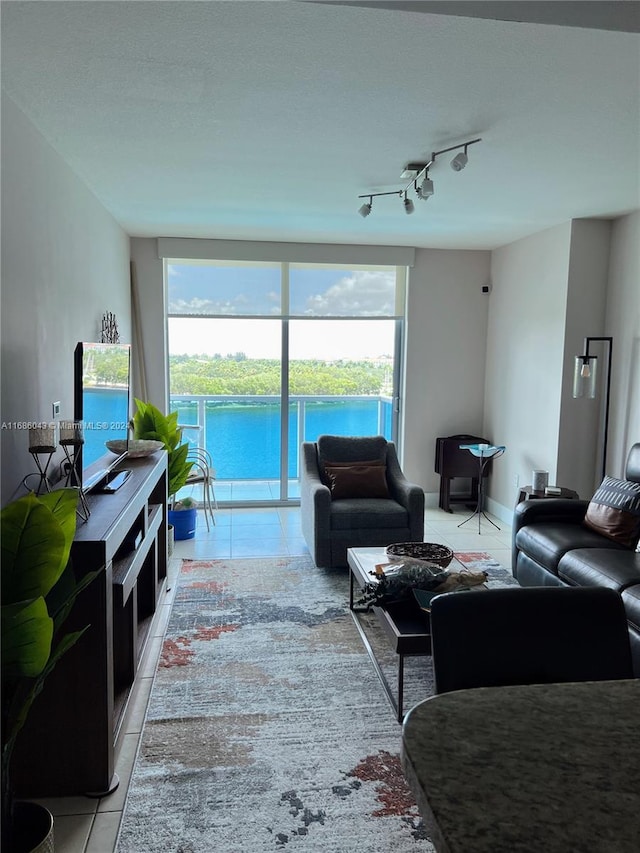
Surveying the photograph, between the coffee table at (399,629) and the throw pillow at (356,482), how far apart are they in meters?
1.06

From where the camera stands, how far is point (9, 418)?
94.4 inches

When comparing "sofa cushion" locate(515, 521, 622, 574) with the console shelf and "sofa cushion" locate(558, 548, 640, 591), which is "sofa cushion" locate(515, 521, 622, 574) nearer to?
"sofa cushion" locate(558, 548, 640, 591)

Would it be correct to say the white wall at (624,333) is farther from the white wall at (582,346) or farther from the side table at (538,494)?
the side table at (538,494)

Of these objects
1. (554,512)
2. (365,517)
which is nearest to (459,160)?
(554,512)

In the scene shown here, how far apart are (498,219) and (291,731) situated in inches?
149

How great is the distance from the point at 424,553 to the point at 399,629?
73 centimetres

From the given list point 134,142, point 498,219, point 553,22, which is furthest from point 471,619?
point 498,219

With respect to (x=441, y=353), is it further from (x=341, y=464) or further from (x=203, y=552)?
(x=203, y=552)

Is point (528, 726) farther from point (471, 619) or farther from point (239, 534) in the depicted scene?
point (239, 534)

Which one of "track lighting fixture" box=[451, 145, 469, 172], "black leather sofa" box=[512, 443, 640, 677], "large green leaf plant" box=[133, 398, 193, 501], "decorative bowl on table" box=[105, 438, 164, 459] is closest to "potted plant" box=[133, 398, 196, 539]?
"large green leaf plant" box=[133, 398, 193, 501]

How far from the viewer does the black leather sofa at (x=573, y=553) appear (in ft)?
9.16

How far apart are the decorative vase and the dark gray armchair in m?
2.49

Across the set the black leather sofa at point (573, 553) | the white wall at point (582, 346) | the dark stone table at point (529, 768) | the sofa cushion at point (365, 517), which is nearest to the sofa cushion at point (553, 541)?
the black leather sofa at point (573, 553)

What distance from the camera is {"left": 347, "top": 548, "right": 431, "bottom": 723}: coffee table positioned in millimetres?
2410
